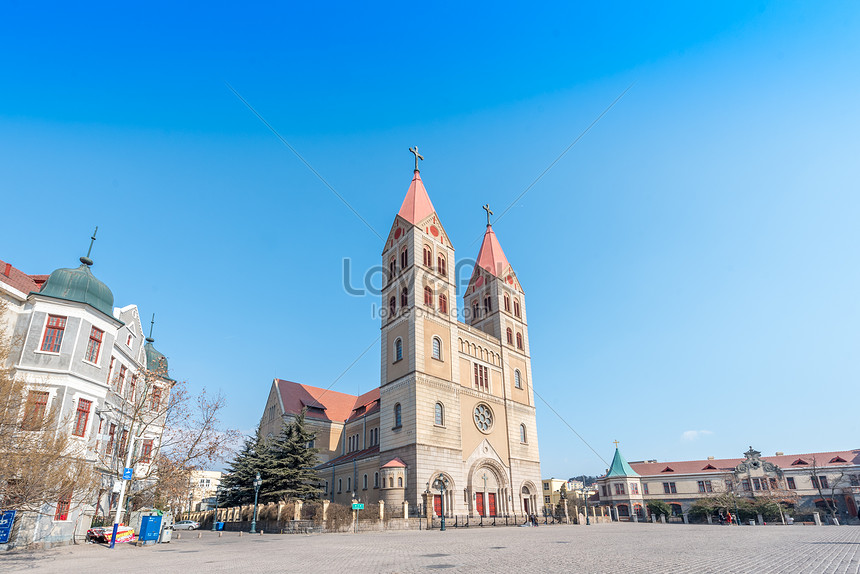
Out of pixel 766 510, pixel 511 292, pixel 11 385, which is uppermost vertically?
pixel 511 292

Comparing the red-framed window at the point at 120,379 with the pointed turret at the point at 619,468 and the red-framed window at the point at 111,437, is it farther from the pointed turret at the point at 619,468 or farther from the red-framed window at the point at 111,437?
the pointed turret at the point at 619,468

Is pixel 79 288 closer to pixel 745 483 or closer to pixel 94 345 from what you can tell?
pixel 94 345

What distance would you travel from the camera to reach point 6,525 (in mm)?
16953

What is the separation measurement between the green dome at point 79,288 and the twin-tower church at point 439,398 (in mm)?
21045

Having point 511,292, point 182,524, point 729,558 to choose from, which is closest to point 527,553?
point 729,558

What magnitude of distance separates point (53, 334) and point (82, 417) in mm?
3987

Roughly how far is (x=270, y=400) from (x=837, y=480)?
7024 centimetres

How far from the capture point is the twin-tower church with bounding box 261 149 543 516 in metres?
36.2

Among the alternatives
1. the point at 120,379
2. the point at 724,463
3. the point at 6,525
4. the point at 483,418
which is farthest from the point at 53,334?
the point at 724,463

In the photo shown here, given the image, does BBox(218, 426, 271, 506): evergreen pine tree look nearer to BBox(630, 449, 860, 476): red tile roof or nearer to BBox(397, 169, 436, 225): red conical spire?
BBox(397, 169, 436, 225): red conical spire

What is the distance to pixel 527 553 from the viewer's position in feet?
48.6

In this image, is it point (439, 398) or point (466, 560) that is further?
point (439, 398)

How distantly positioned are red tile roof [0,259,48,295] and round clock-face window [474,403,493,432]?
102ft

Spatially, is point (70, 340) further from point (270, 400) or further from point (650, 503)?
point (650, 503)
